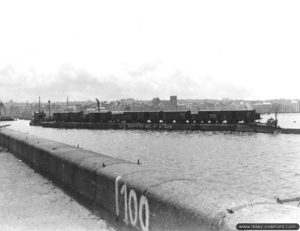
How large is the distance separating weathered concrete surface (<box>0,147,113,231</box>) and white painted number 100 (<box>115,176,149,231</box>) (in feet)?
3.19

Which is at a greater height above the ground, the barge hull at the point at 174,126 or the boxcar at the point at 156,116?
the boxcar at the point at 156,116

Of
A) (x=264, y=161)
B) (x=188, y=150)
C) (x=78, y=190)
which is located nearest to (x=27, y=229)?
(x=78, y=190)

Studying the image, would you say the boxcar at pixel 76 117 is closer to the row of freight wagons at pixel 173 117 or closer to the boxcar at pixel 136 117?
the row of freight wagons at pixel 173 117

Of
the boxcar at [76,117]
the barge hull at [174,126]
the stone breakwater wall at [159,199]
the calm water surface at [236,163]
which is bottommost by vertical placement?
the calm water surface at [236,163]

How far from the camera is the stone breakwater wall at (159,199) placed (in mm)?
3500

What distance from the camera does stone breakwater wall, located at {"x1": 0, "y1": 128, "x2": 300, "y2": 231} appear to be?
3500 millimetres

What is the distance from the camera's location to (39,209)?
8.01m

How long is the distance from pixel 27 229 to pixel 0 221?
3.00ft

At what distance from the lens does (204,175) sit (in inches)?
1128

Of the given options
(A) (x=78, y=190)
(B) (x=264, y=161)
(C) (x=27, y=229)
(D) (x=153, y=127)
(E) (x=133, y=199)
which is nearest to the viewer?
(E) (x=133, y=199)

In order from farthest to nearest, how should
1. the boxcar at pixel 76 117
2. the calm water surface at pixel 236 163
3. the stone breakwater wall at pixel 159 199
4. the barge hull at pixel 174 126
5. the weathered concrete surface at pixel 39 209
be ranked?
1. the boxcar at pixel 76 117
2. the barge hull at pixel 174 126
3. the calm water surface at pixel 236 163
4. the weathered concrete surface at pixel 39 209
5. the stone breakwater wall at pixel 159 199

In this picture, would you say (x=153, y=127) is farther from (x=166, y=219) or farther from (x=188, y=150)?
(x=166, y=219)

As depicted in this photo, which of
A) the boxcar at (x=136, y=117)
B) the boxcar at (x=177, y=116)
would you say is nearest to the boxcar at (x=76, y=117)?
the boxcar at (x=136, y=117)

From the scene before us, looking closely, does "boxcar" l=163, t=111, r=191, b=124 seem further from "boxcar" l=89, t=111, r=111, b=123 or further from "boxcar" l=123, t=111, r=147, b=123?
"boxcar" l=89, t=111, r=111, b=123
